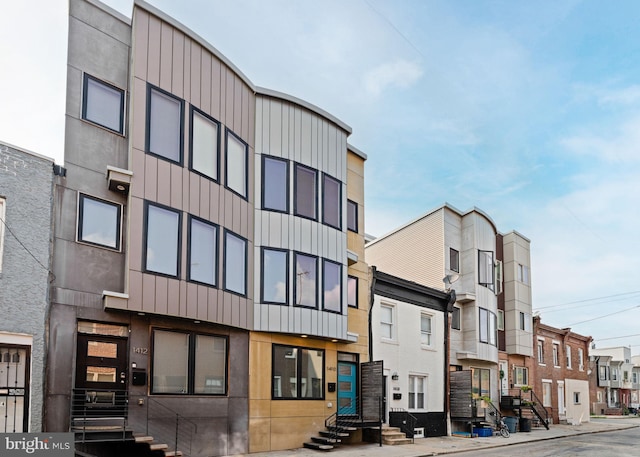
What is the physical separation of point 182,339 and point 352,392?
7908 millimetres

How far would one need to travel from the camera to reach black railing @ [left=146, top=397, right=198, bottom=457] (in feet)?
51.2

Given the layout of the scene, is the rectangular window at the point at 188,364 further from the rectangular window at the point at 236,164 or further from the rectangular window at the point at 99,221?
the rectangular window at the point at 236,164

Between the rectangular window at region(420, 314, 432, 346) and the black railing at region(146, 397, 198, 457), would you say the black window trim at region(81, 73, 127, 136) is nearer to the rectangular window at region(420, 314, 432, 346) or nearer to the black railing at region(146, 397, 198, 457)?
the black railing at region(146, 397, 198, 457)

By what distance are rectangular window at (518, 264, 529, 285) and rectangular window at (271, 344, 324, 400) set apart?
68.4 ft

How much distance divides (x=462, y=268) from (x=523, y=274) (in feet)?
26.9

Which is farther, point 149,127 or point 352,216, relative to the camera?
point 352,216

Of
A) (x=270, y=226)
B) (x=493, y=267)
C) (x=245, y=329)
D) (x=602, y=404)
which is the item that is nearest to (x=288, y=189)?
(x=270, y=226)

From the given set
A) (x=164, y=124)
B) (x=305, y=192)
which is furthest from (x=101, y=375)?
(x=305, y=192)

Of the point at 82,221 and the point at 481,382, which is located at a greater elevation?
the point at 82,221

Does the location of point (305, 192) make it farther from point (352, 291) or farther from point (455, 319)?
point (455, 319)

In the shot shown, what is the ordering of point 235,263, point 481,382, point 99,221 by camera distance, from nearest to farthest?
point 99,221 < point 235,263 < point 481,382

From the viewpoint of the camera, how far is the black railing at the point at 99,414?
13883 millimetres

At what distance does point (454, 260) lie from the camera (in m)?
32.2

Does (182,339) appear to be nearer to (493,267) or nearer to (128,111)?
(128,111)
